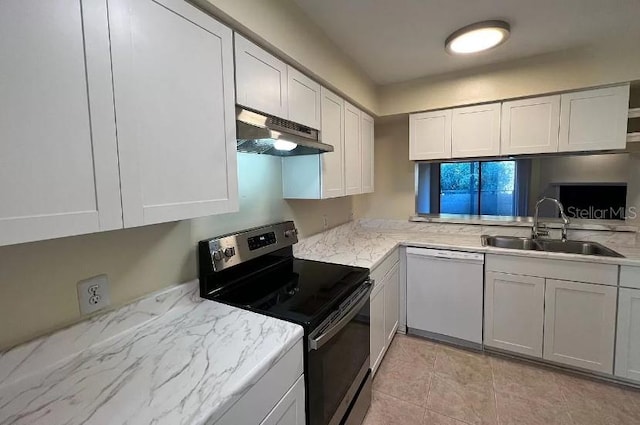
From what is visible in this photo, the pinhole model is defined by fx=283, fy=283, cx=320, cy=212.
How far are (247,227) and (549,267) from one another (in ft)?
7.33

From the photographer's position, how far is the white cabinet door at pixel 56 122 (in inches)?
24.7

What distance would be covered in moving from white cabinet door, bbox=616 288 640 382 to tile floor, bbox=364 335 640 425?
15cm

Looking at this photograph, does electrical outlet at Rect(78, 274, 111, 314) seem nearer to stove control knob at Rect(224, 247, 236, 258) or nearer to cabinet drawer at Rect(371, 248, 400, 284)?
stove control knob at Rect(224, 247, 236, 258)

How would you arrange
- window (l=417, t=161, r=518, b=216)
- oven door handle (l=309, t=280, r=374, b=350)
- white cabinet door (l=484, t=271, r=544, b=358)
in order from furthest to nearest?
window (l=417, t=161, r=518, b=216)
white cabinet door (l=484, t=271, r=544, b=358)
oven door handle (l=309, t=280, r=374, b=350)

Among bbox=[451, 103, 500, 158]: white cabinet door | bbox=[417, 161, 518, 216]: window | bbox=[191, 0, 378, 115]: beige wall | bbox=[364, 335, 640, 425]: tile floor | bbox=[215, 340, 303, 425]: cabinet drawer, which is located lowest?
bbox=[364, 335, 640, 425]: tile floor

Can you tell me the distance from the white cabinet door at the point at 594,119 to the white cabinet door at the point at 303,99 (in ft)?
6.65

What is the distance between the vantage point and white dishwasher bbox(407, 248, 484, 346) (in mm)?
2385

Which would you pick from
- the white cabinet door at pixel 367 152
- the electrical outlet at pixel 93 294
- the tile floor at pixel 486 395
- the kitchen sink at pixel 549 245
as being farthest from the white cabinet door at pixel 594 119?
the electrical outlet at pixel 93 294

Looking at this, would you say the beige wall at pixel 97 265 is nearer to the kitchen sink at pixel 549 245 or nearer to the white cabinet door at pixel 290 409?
the white cabinet door at pixel 290 409

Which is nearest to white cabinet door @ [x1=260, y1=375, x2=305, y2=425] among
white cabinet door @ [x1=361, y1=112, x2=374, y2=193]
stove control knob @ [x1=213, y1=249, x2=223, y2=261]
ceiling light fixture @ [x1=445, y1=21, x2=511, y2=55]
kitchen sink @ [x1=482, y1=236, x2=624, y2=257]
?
stove control knob @ [x1=213, y1=249, x2=223, y2=261]

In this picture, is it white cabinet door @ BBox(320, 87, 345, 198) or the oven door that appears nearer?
the oven door

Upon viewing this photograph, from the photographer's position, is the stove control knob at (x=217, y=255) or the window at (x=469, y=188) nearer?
the stove control knob at (x=217, y=255)

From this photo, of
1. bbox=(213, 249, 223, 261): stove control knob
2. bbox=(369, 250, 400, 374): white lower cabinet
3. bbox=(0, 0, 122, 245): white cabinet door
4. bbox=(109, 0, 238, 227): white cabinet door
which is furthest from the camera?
bbox=(369, 250, 400, 374): white lower cabinet

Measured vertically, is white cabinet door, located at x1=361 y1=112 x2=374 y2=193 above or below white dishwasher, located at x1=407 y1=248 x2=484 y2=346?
above
